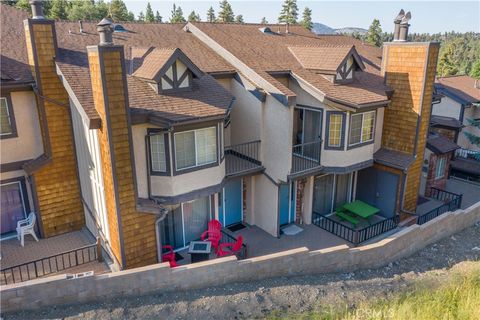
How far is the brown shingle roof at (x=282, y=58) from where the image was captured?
46.6ft

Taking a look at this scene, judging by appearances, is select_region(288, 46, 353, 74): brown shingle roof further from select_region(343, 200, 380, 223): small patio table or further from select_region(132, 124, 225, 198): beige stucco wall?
select_region(132, 124, 225, 198): beige stucco wall

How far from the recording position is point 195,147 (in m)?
11.6

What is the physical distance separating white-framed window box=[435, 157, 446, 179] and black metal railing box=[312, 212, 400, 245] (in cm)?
485

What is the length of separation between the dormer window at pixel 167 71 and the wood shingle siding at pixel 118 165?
1.91 m

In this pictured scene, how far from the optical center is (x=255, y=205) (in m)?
15.1

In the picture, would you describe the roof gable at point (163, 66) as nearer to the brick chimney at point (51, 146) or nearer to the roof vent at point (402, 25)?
the brick chimney at point (51, 146)

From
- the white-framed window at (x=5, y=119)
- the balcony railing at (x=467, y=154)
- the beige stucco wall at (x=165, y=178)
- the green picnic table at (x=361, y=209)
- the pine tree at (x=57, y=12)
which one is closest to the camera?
the beige stucco wall at (x=165, y=178)

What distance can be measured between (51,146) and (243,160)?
7.00 metres

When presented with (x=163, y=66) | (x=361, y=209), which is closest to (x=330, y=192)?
(x=361, y=209)

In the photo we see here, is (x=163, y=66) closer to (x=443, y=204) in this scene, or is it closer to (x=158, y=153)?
(x=158, y=153)

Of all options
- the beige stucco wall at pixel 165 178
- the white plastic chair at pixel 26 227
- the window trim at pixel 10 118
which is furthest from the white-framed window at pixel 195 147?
the white plastic chair at pixel 26 227

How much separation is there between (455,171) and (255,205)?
46.2 ft

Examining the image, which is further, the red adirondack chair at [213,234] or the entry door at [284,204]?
the entry door at [284,204]

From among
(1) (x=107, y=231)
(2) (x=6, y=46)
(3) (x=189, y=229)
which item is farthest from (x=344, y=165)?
(2) (x=6, y=46)
